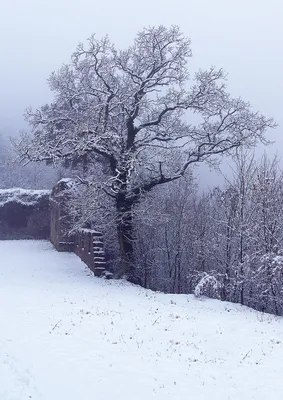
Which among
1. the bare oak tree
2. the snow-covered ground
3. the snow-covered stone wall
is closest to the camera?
the snow-covered ground

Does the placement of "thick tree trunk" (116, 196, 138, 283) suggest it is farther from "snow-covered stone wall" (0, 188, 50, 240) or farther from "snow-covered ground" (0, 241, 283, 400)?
"snow-covered stone wall" (0, 188, 50, 240)

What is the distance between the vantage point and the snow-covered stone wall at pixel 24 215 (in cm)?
3591

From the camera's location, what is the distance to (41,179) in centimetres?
7719

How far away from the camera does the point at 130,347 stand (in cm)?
1066

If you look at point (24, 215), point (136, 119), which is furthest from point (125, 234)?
point (24, 215)

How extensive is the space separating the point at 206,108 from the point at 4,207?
65.4 ft

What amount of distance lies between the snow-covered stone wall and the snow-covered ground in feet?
59.6

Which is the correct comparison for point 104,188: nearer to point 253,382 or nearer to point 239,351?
point 239,351

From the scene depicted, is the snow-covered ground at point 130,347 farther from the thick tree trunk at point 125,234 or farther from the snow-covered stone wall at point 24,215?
the snow-covered stone wall at point 24,215

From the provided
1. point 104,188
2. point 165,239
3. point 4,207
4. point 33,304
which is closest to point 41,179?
point 4,207

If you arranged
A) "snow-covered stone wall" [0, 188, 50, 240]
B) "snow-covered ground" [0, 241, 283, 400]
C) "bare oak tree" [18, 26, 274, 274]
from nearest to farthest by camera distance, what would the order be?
"snow-covered ground" [0, 241, 283, 400], "bare oak tree" [18, 26, 274, 274], "snow-covered stone wall" [0, 188, 50, 240]

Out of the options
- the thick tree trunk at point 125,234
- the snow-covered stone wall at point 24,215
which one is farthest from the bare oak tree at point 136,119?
the snow-covered stone wall at point 24,215

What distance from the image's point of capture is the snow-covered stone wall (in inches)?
1414

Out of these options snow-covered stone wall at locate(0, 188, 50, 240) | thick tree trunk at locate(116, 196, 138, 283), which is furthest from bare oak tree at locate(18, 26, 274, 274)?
snow-covered stone wall at locate(0, 188, 50, 240)
